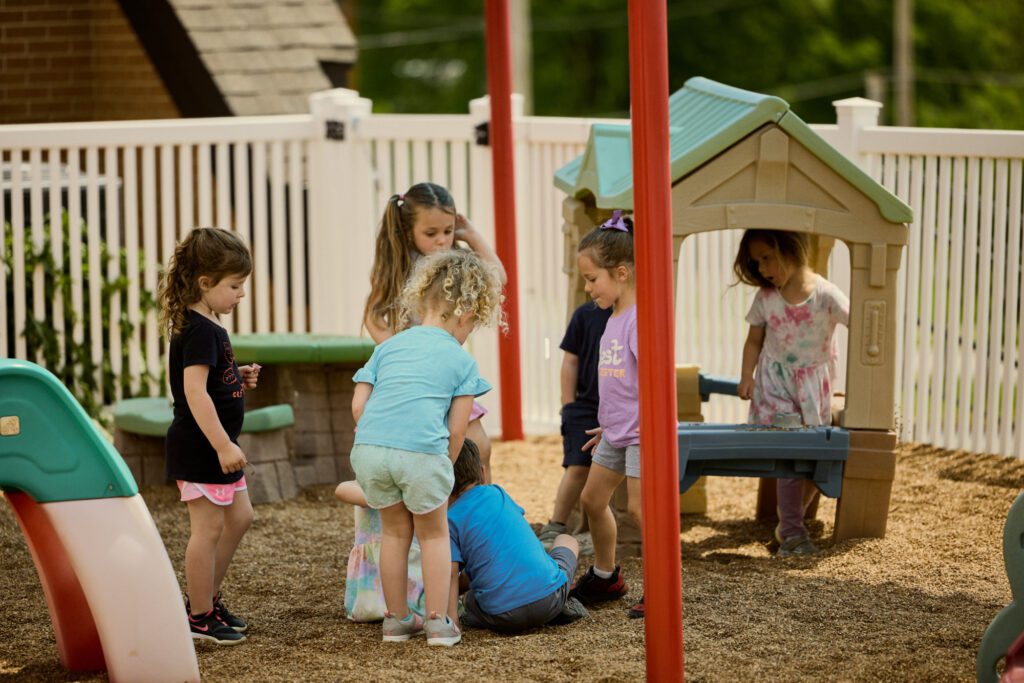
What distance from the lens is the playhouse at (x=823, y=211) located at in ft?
16.8

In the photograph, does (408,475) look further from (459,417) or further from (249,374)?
(249,374)

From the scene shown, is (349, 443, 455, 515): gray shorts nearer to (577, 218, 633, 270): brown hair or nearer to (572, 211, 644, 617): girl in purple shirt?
(572, 211, 644, 617): girl in purple shirt

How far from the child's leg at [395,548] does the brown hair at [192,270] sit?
34.4 inches

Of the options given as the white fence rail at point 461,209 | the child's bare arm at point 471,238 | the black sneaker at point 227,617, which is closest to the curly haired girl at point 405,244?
the child's bare arm at point 471,238

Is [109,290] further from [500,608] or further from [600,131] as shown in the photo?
[500,608]

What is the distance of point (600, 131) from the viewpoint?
18.4 ft

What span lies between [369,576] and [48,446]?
1277 millimetres

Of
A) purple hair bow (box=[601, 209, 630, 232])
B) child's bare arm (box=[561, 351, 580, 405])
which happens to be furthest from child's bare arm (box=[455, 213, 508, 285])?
purple hair bow (box=[601, 209, 630, 232])

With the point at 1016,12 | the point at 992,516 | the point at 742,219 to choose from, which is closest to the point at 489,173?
the point at 742,219

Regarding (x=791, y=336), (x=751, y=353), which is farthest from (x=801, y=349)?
(x=751, y=353)

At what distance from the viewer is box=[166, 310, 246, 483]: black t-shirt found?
4.23 meters

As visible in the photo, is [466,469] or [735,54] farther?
[735,54]

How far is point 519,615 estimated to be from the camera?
4328 mm

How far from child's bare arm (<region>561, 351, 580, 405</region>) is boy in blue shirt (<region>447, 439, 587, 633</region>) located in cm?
80
